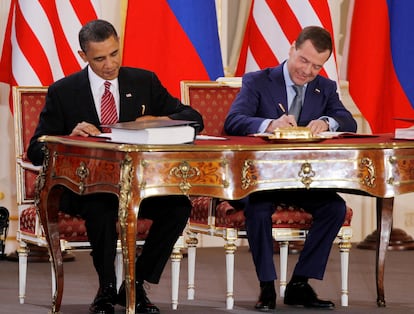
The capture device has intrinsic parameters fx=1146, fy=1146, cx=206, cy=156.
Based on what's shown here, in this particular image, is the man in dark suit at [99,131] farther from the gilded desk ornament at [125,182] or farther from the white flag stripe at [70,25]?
the white flag stripe at [70,25]

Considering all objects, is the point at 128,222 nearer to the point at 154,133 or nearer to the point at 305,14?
the point at 154,133

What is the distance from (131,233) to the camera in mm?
4477

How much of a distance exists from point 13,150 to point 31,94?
1.65 metres

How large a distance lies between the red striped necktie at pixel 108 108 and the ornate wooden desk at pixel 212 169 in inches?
16.9

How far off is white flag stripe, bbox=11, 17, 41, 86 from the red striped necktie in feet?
5.15

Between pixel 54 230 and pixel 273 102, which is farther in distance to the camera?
pixel 273 102

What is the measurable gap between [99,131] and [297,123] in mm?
1087

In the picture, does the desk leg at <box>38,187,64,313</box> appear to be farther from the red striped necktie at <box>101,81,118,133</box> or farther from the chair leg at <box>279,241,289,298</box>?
the chair leg at <box>279,241,289,298</box>

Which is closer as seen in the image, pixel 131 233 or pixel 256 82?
pixel 131 233

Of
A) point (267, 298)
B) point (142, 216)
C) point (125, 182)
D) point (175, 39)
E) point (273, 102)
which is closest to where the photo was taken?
point (125, 182)

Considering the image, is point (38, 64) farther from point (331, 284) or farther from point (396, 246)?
point (396, 246)

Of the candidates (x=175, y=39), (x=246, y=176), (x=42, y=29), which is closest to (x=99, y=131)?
(x=246, y=176)

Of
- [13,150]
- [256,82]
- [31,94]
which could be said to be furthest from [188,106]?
[13,150]

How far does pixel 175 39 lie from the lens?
7.07 meters
